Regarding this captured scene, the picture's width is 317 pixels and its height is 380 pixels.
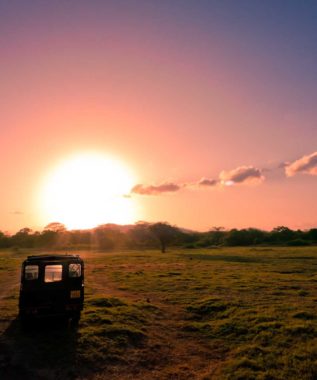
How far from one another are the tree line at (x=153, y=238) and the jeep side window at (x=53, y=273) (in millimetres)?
96018

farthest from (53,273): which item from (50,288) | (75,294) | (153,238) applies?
(153,238)

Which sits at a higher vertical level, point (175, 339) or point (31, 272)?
A: point (31, 272)

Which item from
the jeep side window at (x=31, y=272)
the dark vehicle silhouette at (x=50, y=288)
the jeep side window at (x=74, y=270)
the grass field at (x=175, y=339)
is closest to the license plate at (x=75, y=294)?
the dark vehicle silhouette at (x=50, y=288)

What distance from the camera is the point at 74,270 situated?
20.6 metres

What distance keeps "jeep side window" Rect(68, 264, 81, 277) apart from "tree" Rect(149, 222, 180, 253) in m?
94.4

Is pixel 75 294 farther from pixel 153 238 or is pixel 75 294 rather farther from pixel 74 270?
pixel 153 238

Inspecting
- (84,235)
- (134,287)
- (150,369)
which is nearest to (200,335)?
(150,369)

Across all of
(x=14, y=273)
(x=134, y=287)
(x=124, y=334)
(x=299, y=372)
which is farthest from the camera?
(x=14, y=273)

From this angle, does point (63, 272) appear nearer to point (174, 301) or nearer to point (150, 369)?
point (150, 369)

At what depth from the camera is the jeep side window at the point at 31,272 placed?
64.9 ft

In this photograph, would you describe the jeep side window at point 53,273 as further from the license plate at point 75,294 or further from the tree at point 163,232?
the tree at point 163,232

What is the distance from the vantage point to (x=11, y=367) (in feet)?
50.2

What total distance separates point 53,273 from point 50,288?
818 millimetres

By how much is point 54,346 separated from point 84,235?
178897mm
